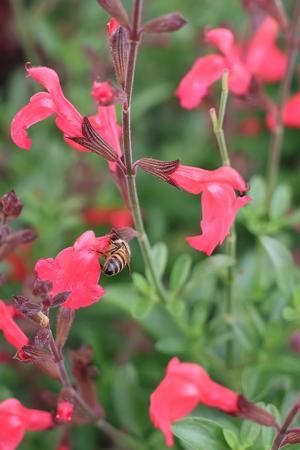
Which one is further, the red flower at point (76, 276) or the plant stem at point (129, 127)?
the red flower at point (76, 276)

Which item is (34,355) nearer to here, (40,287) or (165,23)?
(40,287)

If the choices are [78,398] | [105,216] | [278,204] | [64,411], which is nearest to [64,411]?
[64,411]

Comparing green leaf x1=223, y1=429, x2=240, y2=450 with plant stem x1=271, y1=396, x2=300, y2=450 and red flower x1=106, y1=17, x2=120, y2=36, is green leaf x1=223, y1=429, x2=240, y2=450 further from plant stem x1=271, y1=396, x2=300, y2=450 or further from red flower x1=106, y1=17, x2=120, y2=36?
red flower x1=106, y1=17, x2=120, y2=36

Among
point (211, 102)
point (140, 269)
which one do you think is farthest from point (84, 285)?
point (211, 102)

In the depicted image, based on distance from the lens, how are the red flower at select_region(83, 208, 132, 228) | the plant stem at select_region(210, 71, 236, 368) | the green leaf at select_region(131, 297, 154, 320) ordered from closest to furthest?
the plant stem at select_region(210, 71, 236, 368)
the green leaf at select_region(131, 297, 154, 320)
the red flower at select_region(83, 208, 132, 228)

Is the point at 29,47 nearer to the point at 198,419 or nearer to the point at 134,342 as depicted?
the point at 134,342

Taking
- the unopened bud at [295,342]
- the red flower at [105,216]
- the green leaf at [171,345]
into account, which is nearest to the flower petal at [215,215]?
the green leaf at [171,345]

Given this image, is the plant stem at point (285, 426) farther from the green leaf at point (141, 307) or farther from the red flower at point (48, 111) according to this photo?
the red flower at point (48, 111)

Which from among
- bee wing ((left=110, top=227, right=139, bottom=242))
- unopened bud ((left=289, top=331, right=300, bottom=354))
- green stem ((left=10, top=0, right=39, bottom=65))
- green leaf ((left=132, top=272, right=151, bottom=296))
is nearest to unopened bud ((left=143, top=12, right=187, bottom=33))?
bee wing ((left=110, top=227, right=139, bottom=242))
